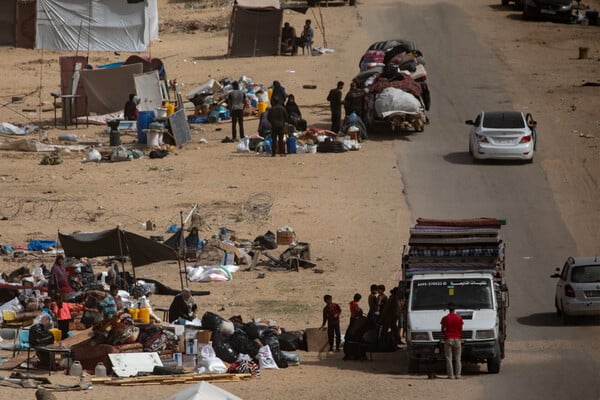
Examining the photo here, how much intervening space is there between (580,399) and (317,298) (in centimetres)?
888

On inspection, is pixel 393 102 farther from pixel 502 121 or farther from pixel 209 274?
pixel 209 274

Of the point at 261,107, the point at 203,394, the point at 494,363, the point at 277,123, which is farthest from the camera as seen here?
the point at 261,107

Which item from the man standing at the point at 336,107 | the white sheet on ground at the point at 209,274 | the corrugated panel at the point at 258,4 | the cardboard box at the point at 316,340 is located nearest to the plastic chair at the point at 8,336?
the cardboard box at the point at 316,340

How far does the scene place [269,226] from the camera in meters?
33.4

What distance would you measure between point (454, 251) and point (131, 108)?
22.9 metres

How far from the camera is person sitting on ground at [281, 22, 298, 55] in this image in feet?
183

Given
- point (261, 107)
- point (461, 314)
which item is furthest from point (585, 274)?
point (261, 107)

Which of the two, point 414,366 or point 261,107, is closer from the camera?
point 414,366

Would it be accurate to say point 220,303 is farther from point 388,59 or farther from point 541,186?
point 388,59

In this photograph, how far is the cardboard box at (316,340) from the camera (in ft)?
79.8

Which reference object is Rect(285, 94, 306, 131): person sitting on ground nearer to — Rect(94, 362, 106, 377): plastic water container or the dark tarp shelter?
the dark tarp shelter

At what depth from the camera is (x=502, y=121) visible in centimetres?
3888

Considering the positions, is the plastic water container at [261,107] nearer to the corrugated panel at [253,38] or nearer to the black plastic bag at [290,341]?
the corrugated panel at [253,38]

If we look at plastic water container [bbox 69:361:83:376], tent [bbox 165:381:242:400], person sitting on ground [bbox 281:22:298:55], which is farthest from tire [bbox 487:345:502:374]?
person sitting on ground [bbox 281:22:298:55]
